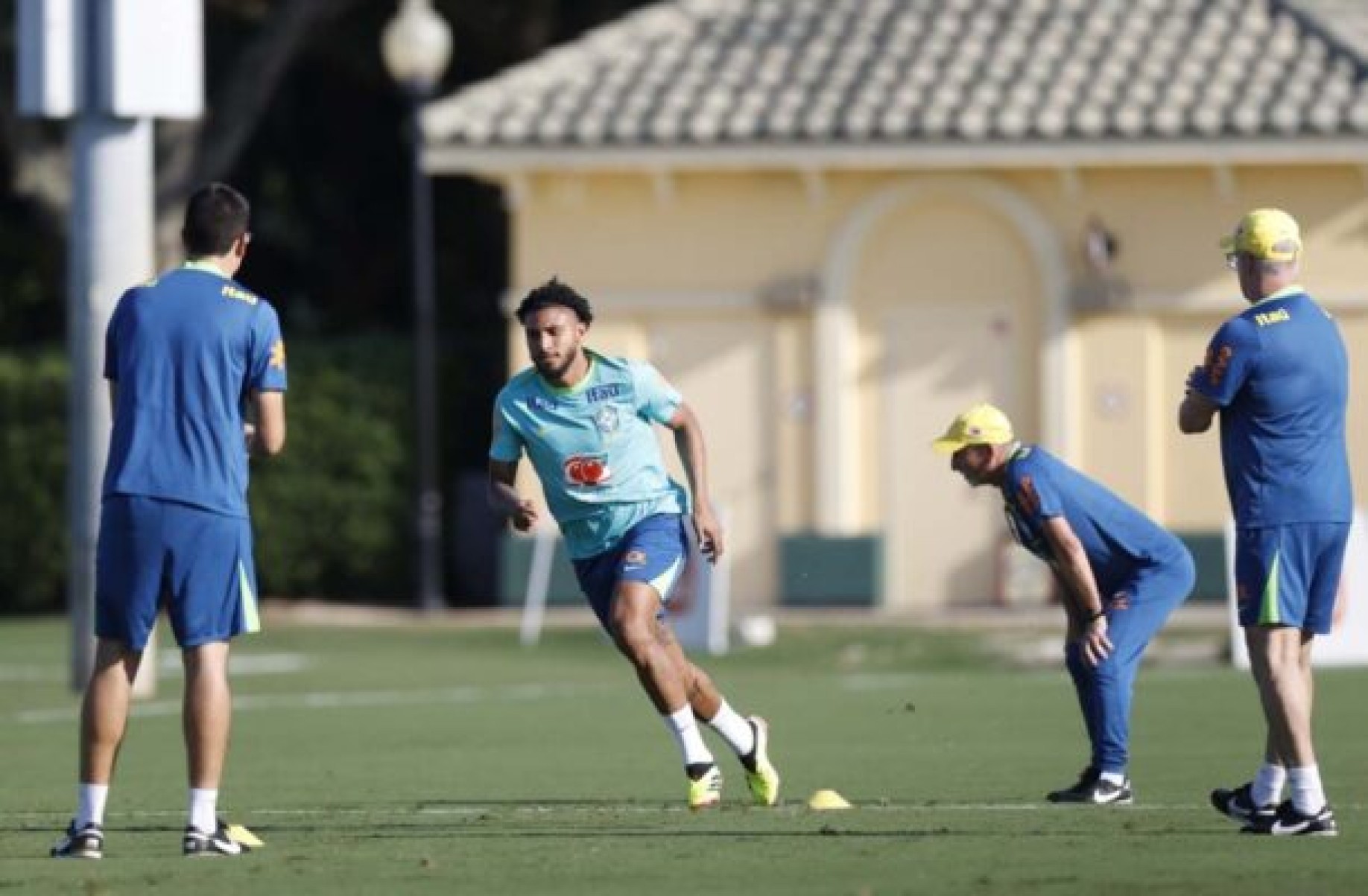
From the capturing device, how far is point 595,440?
13.3 meters

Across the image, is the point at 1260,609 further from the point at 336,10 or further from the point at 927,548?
the point at 336,10

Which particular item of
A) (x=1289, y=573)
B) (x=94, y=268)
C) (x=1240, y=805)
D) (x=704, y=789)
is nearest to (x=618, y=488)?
(x=704, y=789)

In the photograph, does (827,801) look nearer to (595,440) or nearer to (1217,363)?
(595,440)

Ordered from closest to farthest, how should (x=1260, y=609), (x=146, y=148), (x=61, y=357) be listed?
(x=1260, y=609)
(x=146, y=148)
(x=61, y=357)

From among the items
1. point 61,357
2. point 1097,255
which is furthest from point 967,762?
point 61,357

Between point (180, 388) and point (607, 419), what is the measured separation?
7.70ft

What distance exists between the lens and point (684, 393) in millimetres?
30078

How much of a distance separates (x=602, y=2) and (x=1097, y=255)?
8497mm

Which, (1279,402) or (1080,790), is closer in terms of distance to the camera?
(1279,402)

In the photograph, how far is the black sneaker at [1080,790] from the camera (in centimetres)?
1352

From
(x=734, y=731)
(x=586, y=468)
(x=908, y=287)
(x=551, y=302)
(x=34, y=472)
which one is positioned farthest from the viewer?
(x=34, y=472)

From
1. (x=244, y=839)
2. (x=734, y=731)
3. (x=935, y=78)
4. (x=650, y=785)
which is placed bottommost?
(x=650, y=785)

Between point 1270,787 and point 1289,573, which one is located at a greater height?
point 1289,573

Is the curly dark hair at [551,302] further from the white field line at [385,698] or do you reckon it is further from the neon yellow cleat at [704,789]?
the white field line at [385,698]
